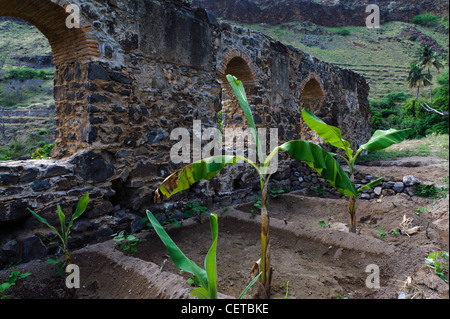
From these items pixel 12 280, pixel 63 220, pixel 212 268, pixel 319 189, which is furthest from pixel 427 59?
pixel 12 280

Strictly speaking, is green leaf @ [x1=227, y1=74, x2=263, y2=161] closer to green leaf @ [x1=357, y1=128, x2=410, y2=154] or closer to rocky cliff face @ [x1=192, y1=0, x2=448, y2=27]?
green leaf @ [x1=357, y1=128, x2=410, y2=154]

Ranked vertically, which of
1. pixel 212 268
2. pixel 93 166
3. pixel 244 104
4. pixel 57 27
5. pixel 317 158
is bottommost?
pixel 212 268

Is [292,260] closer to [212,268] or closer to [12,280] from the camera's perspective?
[212,268]

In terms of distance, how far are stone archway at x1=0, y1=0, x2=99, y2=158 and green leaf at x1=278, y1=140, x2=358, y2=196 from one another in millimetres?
2482

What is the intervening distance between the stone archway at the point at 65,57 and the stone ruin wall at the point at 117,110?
0.01 meters

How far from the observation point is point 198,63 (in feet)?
15.4

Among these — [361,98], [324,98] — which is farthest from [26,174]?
[361,98]

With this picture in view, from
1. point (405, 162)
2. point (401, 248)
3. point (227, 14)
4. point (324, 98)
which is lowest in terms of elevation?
point (401, 248)

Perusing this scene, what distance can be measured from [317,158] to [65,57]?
3239 millimetres

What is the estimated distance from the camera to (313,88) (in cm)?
799

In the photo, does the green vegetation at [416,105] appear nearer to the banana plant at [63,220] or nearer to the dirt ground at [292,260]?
the dirt ground at [292,260]

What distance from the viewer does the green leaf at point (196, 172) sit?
244 centimetres
